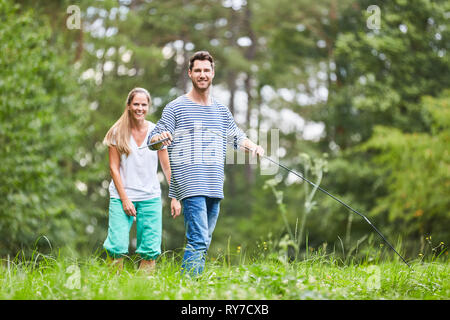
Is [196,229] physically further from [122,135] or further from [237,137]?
[122,135]

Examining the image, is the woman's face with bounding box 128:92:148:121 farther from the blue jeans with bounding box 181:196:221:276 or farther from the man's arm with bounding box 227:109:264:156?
the blue jeans with bounding box 181:196:221:276

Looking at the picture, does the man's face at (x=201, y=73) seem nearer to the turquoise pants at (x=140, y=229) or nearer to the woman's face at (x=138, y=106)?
the woman's face at (x=138, y=106)

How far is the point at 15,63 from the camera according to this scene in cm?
1005

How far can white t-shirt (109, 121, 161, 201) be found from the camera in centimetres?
385

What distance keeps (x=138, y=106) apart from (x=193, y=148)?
0.54 meters

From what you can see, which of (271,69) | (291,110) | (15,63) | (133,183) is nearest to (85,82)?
(15,63)

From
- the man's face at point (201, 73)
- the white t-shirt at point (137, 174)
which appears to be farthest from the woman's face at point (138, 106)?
the man's face at point (201, 73)

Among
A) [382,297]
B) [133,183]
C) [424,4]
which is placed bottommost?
[382,297]

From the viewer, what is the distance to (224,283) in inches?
120

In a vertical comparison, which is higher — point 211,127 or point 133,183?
point 211,127

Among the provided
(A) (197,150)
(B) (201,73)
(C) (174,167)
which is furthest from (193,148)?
(B) (201,73)
